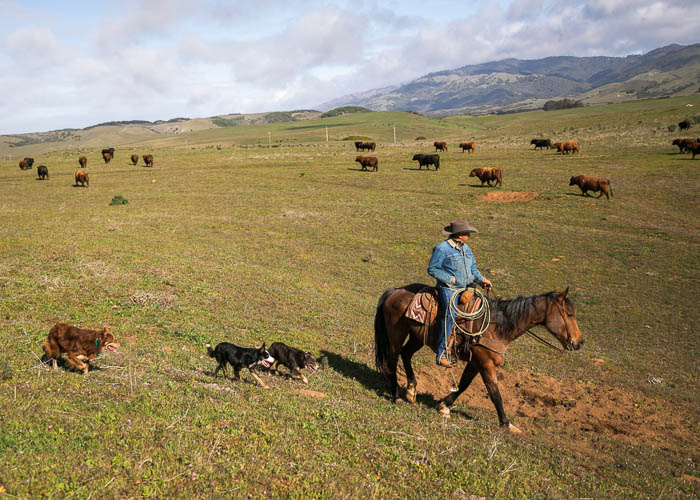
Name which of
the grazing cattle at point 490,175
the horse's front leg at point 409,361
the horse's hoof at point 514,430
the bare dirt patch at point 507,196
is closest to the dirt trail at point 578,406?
the horse's hoof at point 514,430

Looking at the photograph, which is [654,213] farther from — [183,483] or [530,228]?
[183,483]

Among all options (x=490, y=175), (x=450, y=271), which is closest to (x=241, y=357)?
(x=450, y=271)

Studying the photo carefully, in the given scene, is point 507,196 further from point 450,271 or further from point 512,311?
point 450,271

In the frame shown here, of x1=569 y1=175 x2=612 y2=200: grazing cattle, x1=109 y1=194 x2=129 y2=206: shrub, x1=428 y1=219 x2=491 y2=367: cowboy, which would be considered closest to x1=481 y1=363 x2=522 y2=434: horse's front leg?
x1=428 y1=219 x2=491 y2=367: cowboy

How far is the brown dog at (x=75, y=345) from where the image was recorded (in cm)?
758

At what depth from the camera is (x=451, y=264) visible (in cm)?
822

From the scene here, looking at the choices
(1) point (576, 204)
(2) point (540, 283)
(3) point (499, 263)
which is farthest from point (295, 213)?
(1) point (576, 204)

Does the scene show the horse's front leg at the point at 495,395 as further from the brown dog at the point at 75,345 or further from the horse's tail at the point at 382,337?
the brown dog at the point at 75,345

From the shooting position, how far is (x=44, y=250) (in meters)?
16.5

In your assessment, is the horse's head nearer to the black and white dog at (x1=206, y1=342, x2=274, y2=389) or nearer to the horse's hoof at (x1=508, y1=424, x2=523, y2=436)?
the horse's hoof at (x1=508, y1=424, x2=523, y2=436)

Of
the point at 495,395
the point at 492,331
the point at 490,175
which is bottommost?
the point at 495,395

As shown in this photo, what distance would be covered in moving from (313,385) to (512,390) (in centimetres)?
505

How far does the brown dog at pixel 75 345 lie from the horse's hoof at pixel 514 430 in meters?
7.64

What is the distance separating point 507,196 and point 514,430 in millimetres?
28302
